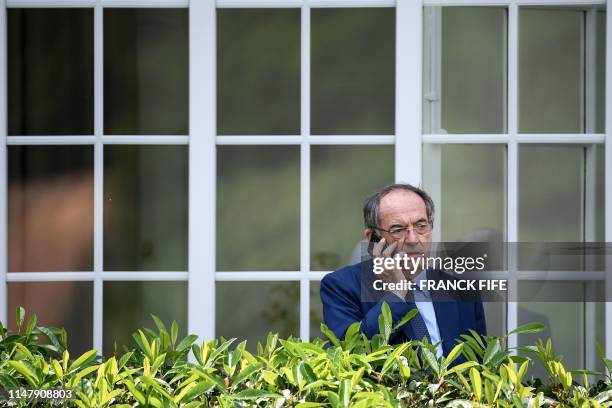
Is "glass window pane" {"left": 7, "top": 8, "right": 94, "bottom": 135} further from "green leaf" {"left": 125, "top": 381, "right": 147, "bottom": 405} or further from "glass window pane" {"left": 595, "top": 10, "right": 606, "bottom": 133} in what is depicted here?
"green leaf" {"left": 125, "top": 381, "right": 147, "bottom": 405}

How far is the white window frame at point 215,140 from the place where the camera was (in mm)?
4027

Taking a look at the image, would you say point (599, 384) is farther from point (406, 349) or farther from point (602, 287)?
point (602, 287)

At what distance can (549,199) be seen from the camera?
13.6 ft

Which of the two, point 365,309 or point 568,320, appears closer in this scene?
point 365,309

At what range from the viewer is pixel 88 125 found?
13.7ft

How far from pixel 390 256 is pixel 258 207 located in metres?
1.15

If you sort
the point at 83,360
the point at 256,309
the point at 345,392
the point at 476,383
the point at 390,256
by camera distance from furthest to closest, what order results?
the point at 256,309, the point at 390,256, the point at 83,360, the point at 476,383, the point at 345,392

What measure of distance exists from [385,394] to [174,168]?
2.35m

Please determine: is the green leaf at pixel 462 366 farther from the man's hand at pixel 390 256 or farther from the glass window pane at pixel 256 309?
the glass window pane at pixel 256 309

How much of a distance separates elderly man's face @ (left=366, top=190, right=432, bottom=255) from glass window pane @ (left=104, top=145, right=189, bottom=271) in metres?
1.23

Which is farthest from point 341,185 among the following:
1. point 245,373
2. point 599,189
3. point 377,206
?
point 245,373

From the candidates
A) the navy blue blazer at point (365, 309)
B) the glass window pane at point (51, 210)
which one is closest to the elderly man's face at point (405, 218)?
the navy blue blazer at point (365, 309)

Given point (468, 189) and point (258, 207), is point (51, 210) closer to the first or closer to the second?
point (258, 207)

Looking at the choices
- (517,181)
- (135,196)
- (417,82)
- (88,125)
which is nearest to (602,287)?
(517,181)
